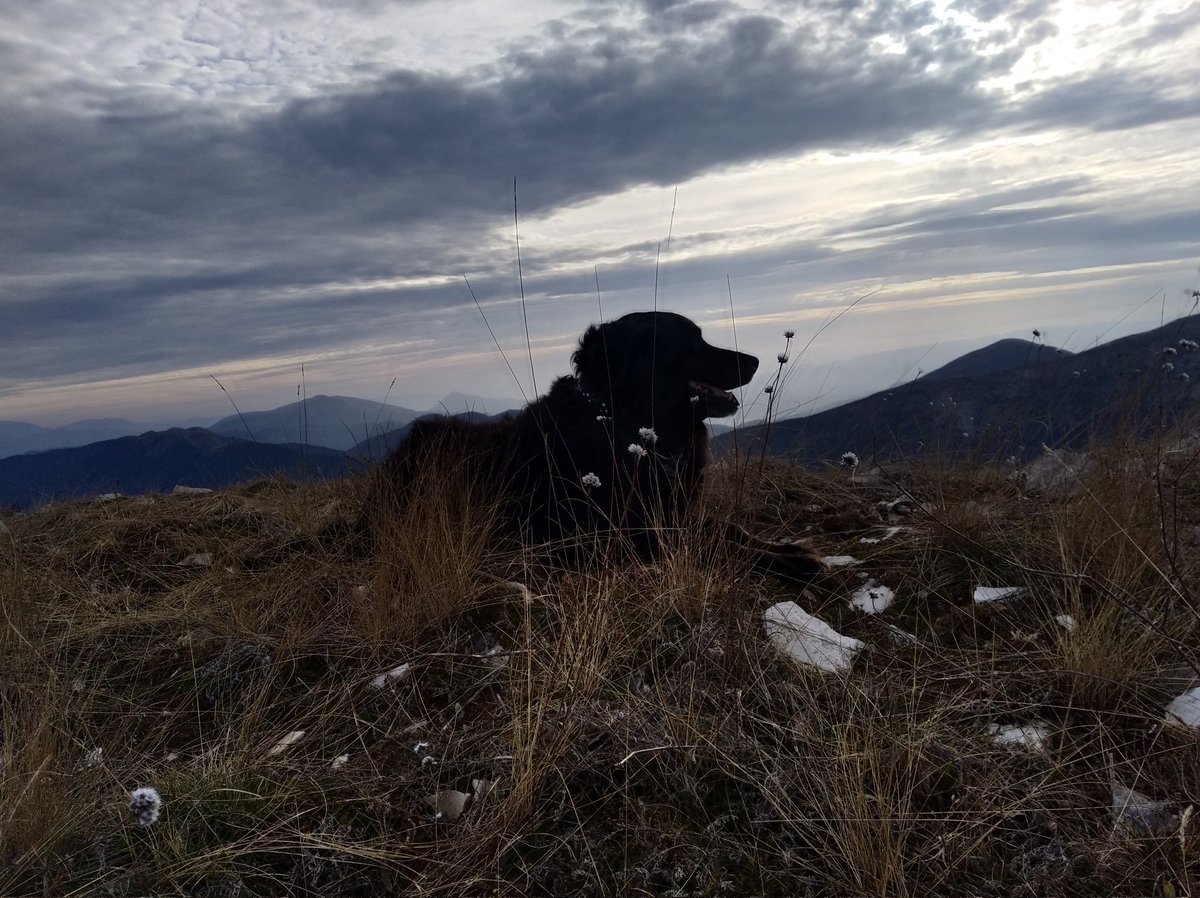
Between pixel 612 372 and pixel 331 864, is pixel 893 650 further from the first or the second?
pixel 612 372

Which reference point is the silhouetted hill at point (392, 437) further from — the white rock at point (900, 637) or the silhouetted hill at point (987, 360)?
the silhouetted hill at point (987, 360)

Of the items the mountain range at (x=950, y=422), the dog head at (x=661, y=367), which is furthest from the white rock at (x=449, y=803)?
the dog head at (x=661, y=367)

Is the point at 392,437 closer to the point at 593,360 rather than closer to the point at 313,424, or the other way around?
the point at 313,424

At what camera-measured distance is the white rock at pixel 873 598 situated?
2.98 m

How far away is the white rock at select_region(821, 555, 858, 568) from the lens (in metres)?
3.56

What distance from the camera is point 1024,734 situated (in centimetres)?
196

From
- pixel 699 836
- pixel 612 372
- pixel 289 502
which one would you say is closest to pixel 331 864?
pixel 699 836

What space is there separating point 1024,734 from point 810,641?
28.4 inches

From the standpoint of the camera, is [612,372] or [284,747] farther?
[612,372]

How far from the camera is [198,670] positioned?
111 inches

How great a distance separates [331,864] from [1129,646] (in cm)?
228

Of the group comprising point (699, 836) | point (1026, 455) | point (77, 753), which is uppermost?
point (1026, 455)

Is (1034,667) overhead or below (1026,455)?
below

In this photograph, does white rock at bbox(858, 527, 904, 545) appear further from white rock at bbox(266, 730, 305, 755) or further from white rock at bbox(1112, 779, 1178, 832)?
white rock at bbox(266, 730, 305, 755)
